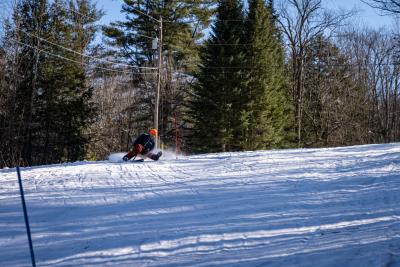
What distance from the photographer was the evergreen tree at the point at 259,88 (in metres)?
27.7

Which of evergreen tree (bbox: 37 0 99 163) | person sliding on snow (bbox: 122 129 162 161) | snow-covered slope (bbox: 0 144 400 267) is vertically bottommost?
snow-covered slope (bbox: 0 144 400 267)

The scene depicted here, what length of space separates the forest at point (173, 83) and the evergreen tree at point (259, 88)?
83 mm

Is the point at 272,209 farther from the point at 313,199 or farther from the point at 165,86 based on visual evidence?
the point at 165,86

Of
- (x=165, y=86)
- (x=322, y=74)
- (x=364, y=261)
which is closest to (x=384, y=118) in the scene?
(x=322, y=74)

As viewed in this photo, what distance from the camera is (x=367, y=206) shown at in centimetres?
711

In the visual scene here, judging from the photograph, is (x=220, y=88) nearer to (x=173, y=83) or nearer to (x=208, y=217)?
(x=173, y=83)

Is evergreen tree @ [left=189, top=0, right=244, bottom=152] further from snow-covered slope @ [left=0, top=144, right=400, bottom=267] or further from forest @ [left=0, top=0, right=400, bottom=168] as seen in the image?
snow-covered slope @ [left=0, top=144, right=400, bottom=267]

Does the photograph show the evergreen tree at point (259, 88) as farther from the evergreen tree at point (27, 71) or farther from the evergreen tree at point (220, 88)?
the evergreen tree at point (27, 71)

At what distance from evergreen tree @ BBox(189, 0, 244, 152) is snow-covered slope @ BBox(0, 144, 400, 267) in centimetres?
1563

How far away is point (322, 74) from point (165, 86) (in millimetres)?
16329

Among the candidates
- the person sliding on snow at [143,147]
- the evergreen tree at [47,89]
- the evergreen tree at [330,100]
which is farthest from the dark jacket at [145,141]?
the evergreen tree at [330,100]

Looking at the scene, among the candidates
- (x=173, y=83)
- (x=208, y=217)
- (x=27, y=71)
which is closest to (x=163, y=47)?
(x=173, y=83)

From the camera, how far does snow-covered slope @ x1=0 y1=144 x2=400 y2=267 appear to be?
16.0 ft

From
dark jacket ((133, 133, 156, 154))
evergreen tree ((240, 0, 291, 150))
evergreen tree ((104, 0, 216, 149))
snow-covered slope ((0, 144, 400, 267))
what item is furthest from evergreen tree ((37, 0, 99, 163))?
snow-covered slope ((0, 144, 400, 267))
